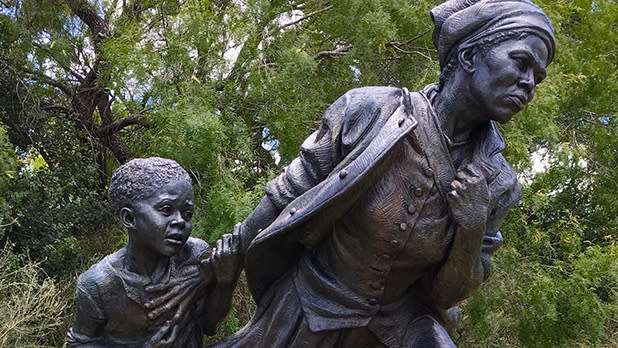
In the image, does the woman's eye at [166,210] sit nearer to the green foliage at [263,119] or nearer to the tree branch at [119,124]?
the green foliage at [263,119]

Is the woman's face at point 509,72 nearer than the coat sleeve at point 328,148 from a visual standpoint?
Yes

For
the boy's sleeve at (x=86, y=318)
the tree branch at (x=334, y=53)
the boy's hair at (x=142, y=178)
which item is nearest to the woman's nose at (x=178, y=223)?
the boy's hair at (x=142, y=178)

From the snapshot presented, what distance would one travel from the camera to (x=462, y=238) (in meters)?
2.59

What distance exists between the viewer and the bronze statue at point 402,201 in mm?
2568

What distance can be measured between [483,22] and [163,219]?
4.23ft

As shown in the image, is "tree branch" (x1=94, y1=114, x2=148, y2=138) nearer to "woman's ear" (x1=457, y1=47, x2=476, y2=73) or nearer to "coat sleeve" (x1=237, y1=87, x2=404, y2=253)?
"coat sleeve" (x1=237, y1=87, x2=404, y2=253)

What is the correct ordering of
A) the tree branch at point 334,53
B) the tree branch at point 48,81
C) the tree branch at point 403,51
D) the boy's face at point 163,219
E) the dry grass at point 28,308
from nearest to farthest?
the boy's face at point 163,219 → the dry grass at point 28,308 → the tree branch at point 403,51 → the tree branch at point 334,53 → the tree branch at point 48,81

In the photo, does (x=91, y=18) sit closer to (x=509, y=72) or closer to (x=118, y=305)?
(x=118, y=305)

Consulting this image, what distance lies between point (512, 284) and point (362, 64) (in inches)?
124

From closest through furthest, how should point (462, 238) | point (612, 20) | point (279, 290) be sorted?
point (462, 238), point (279, 290), point (612, 20)

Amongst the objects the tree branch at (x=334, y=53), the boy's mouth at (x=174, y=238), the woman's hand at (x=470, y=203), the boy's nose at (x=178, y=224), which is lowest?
the tree branch at (x=334, y=53)

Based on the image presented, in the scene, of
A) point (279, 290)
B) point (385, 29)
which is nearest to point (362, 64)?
point (385, 29)

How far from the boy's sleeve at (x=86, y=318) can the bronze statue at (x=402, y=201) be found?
486 mm

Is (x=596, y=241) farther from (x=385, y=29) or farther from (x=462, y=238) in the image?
(x=462, y=238)
